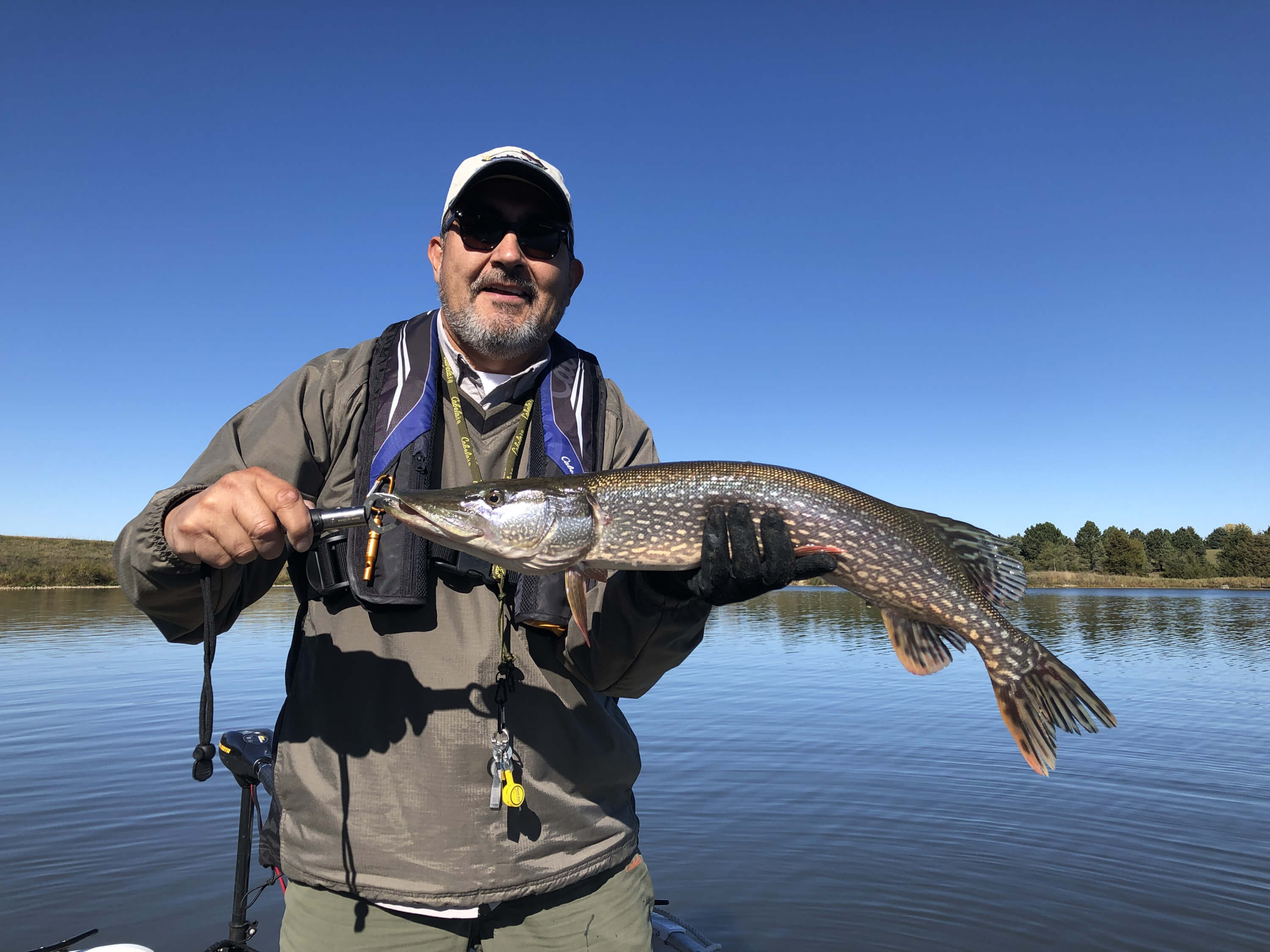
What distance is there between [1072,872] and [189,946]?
857 centimetres

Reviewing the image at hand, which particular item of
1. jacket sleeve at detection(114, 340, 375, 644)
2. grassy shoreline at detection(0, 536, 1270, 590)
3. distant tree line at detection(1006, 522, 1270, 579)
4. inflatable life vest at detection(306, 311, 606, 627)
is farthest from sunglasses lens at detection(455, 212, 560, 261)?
distant tree line at detection(1006, 522, 1270, 579)

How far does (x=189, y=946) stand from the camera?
638 cm

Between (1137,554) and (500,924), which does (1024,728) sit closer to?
(500,924)

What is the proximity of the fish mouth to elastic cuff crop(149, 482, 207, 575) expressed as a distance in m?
0.60

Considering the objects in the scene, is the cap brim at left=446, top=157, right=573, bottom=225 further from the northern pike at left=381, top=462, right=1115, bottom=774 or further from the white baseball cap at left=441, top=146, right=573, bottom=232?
the northern pike at left=381, top=462, right=1115, bottom=774

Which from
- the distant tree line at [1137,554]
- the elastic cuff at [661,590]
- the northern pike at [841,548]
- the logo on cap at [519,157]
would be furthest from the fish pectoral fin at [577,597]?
the distant tree line at [1137,554]

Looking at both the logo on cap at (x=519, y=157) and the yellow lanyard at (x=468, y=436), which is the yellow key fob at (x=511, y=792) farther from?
the logo on cap at (x=519, y=157)

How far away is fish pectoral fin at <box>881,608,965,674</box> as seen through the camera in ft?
10.6

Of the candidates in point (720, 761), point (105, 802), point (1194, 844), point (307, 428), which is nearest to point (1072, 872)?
point (1194, 844)

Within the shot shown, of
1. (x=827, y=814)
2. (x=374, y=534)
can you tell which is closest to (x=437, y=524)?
(x=374, y=534)

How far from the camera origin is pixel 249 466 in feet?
8.29

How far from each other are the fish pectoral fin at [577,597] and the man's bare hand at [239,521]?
0.94m

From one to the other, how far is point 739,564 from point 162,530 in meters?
1.86

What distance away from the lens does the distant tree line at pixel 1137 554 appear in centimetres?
8062
